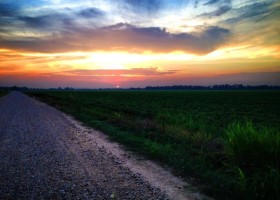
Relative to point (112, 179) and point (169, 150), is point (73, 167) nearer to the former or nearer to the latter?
point (112, 179)

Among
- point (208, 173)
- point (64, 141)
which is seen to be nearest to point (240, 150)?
point (208, 173)

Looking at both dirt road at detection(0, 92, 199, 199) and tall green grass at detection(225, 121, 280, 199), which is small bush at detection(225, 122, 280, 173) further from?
dirt road at detection(0, 92, 199, 199)

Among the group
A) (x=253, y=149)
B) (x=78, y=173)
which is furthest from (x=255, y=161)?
(x=78, y=173)

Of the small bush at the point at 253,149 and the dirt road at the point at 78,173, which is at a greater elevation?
the small bush at the point at 253,149

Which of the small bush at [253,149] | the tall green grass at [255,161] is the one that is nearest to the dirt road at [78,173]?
the tall green grass at [255,161]

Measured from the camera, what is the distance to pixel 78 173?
7.86 meters

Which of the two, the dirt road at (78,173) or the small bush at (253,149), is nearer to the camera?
the dirt road at (78,173)

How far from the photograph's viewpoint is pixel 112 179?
7.36 metres

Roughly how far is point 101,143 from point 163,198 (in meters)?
6.55

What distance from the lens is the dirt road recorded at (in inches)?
251

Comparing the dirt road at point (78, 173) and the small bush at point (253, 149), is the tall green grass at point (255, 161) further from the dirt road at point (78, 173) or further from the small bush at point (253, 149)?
the dirt road at point (78, 173)

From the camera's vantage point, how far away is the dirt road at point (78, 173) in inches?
251

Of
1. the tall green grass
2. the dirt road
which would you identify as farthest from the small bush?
the dirt road

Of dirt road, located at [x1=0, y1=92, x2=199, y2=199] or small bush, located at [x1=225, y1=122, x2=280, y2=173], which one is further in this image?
small bush, located at [x1=225, y1=122, x2=280, y2=173]
